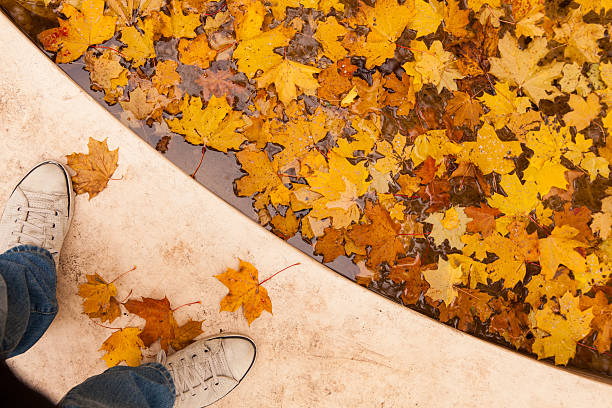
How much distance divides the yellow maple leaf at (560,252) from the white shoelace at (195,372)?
1649 millimetres

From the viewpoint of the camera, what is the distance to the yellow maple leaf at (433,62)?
1.74 meters

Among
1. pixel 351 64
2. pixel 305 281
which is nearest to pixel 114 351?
pixel 305 281

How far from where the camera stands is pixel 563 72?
176 cm

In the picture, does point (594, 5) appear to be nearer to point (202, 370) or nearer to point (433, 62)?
point (433, 62)

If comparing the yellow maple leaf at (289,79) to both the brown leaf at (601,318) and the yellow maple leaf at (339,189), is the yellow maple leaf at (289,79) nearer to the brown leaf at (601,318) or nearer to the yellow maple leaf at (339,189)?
the yellow maple leaf at (339,189)

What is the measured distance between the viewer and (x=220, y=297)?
Answer: 5.72 feet

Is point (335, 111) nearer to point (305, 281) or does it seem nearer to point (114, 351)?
point (305, 281)

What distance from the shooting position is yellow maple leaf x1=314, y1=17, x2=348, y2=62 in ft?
5.68

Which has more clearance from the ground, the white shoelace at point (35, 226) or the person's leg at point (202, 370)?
the white shoelace at point (35, 226)

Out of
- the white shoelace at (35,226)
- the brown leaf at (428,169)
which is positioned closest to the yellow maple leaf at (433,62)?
the brown leaf at (428,169)

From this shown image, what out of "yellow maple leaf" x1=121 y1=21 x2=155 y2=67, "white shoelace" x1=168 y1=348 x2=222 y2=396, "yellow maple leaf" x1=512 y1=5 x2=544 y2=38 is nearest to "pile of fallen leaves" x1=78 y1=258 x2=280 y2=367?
"white shoelace" x1=168 y1=348 x2=222 y2=396

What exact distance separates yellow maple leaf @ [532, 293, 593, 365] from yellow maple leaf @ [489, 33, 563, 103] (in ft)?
3.32

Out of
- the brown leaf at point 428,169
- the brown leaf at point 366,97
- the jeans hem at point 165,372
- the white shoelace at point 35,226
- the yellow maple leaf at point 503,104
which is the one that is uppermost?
the yellow maple leaf at point 503,104

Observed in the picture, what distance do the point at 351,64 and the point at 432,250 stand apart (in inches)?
38.8
